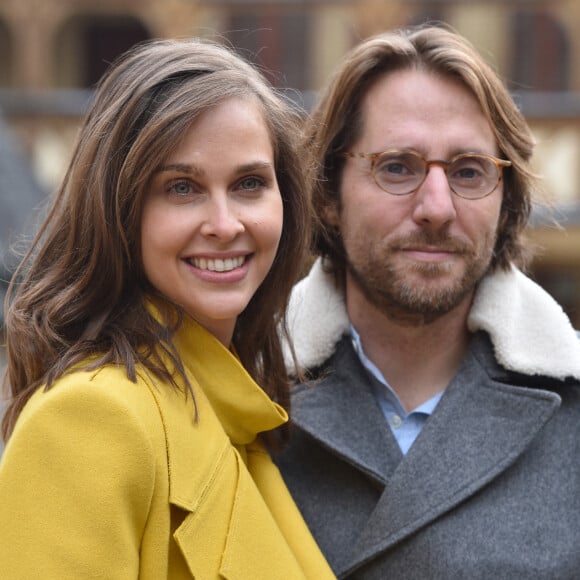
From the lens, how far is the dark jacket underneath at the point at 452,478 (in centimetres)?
257

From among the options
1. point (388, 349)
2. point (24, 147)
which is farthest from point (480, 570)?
point (24, 147)

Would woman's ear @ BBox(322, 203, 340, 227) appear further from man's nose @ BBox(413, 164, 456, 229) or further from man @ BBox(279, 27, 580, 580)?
man's nose @ BBox(413, 164, 456, 229)

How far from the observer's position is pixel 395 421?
2.92 metres

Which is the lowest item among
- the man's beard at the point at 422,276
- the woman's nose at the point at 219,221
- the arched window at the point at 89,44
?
the arched window at the point at 89,44

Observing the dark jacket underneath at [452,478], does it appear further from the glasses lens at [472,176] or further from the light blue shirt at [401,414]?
the glasses lens at [472,176]

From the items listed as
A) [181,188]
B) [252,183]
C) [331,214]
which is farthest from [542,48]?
[181,188]

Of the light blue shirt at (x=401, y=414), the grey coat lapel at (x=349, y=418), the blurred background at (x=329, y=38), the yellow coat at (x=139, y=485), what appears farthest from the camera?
the blurred background at (x=329, y=38)

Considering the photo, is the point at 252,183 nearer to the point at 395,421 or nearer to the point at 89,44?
the point at 395,421

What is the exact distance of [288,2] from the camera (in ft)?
42.0

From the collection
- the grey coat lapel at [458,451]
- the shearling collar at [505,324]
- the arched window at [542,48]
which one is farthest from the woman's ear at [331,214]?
the arched window at [542,48]

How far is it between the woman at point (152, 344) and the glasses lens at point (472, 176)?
0.61 metres

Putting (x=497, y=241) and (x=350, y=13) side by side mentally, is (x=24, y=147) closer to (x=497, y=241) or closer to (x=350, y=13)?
(x=350, y=13)

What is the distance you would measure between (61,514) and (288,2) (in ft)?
37.5

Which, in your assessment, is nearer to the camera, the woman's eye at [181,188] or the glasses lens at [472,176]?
the woman's eye at [181,188]
